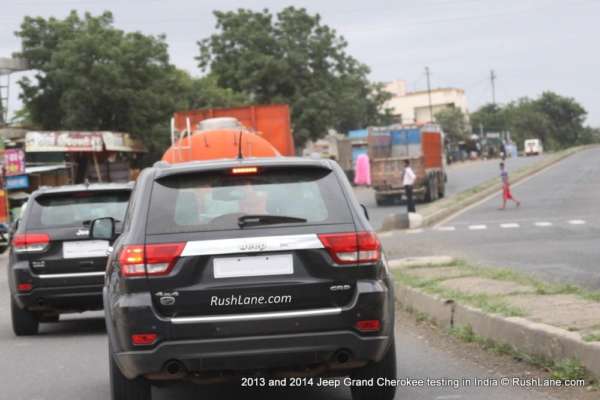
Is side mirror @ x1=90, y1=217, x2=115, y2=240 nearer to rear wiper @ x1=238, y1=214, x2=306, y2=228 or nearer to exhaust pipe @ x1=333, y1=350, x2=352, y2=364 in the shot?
rear wiper @ x1=238, y1=214, x2=306, y2=228

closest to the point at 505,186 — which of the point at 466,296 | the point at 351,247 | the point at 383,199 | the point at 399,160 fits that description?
the point at 399,160

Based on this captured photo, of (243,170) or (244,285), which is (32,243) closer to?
(243,170)

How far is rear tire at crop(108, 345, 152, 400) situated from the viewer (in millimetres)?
7199

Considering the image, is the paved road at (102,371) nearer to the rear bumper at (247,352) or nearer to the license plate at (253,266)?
the rear bumper at (247,352)

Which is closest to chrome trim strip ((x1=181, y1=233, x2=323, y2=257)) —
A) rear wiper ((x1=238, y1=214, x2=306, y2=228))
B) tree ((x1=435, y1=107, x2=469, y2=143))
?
rear wiper ((x1=238, y1=214, x2=306, y2=228))

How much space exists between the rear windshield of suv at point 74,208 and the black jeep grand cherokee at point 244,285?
568cm

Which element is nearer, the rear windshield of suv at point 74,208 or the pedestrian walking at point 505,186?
the rear windshield of suv at point 74,208

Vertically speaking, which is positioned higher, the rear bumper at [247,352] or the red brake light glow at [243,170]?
the red brake light glow at [243,170]

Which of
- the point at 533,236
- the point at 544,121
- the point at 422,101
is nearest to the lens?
the point at 533,236

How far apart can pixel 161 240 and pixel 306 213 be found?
879mm

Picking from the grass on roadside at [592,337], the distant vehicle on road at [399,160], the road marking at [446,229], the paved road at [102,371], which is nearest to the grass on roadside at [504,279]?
the paved road at [102,371]

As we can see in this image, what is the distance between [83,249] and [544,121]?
152 metres

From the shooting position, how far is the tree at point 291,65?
73225 mm

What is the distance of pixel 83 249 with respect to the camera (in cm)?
1241
